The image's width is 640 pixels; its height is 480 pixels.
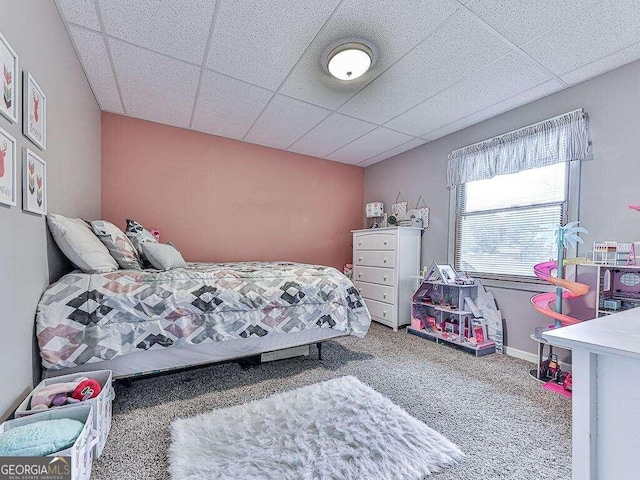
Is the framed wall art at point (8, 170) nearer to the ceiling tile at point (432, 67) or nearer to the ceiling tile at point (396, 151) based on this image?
the ceiling tile at point (432, 67)

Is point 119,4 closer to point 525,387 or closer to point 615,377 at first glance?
point 615,377

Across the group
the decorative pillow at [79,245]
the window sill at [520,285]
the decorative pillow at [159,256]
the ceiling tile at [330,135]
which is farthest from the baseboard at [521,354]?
the decorative pillow at [79,245]

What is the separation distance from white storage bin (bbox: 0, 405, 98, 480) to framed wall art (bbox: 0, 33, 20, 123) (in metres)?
1.22

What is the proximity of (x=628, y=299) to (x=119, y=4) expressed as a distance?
12.3ft

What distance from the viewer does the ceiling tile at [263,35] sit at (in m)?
1.68

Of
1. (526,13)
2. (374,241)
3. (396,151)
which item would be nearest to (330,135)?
(396,151)

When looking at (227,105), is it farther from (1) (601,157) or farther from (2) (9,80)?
(1) (601,157)

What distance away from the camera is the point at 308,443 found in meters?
1.42

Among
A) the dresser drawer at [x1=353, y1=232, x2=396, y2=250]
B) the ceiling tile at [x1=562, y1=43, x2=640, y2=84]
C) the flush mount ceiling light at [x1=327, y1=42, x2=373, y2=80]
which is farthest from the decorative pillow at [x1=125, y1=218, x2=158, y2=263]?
the ceiling tile at [x1=562, y1=43, x2=640, y2=84]

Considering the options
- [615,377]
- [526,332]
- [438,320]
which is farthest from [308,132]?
[615,377]

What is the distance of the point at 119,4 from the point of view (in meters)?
1.68

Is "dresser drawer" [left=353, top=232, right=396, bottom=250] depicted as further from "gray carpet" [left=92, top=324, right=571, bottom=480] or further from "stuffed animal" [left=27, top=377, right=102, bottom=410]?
"stuffed animal" [left=27, top=377, right=102, bottom=410]

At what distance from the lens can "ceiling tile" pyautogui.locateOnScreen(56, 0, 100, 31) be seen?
5.50 ft

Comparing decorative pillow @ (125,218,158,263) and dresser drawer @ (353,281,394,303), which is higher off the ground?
decorative pillow @ (125,218,158,263)
